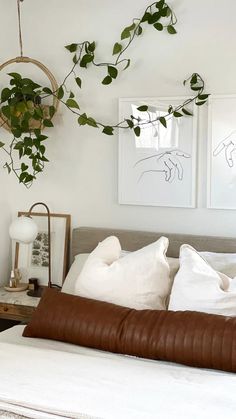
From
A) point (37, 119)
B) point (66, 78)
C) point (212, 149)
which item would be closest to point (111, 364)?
point (212, 149)

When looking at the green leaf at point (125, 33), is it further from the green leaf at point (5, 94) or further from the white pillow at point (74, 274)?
the white pillow at point (74, 274)

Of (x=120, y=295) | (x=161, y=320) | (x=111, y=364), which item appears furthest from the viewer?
(x=120, y=295)

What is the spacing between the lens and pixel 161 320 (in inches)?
88.0

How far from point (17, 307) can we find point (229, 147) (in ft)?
4.57

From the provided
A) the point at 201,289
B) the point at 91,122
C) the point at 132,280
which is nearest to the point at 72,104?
the point at 91,122

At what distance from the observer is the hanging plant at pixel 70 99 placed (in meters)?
2.86

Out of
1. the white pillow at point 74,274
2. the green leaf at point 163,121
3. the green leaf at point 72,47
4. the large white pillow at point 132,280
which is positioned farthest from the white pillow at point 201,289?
the green leaf at point 72,47

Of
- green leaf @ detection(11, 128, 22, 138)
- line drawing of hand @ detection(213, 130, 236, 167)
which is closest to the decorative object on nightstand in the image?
green leaf @ detection(11, 128, 22, 138)

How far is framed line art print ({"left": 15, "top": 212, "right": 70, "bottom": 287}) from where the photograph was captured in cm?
323

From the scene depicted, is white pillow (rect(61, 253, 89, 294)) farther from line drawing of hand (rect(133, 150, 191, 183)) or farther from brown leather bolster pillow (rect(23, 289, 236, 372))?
line drawing of hand (rect(133, 150, 191, 183))

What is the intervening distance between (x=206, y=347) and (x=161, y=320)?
231 mm

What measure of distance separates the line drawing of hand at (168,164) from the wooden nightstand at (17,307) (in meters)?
0.95

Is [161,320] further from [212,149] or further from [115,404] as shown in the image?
[212,149]

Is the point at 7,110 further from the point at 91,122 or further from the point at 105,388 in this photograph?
the point at 105,388
